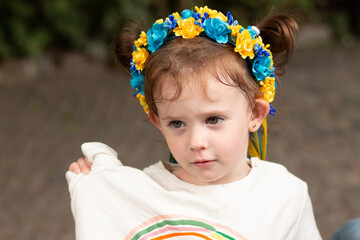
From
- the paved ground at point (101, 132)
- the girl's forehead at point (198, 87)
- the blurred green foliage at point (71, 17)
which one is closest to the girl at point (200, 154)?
the girl's forehead at point (198, 87)

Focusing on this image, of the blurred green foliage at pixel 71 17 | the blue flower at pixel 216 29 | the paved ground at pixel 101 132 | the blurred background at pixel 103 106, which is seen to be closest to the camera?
the blue flower at pixel 216 29

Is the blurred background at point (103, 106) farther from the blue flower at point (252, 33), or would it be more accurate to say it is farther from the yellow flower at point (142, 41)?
the yellow flower at point (142, 41)

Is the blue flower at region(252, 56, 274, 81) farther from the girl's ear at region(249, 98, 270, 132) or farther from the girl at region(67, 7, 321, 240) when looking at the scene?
the girl's ear at region(249, 98, 270, 132)

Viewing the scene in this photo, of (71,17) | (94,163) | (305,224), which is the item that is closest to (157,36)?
(94,163)

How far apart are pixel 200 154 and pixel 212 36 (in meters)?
0.47

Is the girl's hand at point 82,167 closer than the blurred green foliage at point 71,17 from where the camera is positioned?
Yes

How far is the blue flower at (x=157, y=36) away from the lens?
1997 mm

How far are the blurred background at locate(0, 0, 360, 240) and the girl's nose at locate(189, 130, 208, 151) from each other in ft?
2.19

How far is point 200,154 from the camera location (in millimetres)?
1882

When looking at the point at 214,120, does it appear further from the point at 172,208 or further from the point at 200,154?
the point at 172,208

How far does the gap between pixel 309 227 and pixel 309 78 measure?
21.9 feet

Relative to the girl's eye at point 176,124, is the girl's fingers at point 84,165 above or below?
above

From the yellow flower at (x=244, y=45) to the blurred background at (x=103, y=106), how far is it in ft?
1.23

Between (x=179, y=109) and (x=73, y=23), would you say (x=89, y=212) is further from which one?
(x=73, y=23)
